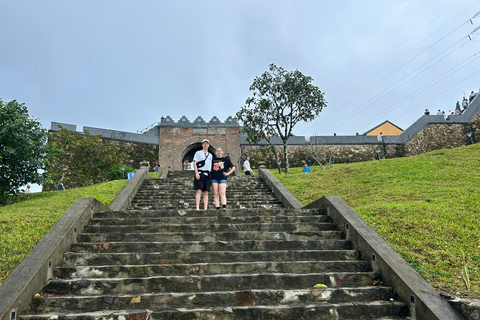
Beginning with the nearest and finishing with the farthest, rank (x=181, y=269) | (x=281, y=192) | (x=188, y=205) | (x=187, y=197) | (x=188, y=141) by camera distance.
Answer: (x=181, y=269) → (x=188, y=205) → (x=281, y=192) → (x=187, y=197) → (x=188, y=141)

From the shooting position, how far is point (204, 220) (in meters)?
5.88

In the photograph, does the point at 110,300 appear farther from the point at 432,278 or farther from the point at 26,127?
the point at 26,127

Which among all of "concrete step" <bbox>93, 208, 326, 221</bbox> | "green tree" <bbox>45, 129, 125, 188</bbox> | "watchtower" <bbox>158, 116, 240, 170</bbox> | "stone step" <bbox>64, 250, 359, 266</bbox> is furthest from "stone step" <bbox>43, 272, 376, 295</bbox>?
"watchtower" <bbox>158, 116, 240, 170</bbox>

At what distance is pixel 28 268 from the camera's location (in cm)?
386

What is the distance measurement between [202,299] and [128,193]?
19.4ft

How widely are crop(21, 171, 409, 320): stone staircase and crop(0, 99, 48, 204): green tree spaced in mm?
7148

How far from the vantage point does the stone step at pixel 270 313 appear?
341 cm

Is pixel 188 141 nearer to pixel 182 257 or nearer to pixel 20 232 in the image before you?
pixel 20 232

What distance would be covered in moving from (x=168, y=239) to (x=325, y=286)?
221cm

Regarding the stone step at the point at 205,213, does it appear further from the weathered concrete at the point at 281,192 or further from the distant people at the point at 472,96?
the distant people at the point at 472,96

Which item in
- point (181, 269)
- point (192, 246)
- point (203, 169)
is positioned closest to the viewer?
point (181, 269)

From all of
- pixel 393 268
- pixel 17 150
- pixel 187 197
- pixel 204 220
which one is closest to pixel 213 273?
pixel 204 220

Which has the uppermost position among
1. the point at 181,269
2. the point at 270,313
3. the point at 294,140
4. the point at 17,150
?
the point at 294,140

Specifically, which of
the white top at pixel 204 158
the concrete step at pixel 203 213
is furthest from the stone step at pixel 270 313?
the white top at pixel 204 158
